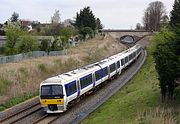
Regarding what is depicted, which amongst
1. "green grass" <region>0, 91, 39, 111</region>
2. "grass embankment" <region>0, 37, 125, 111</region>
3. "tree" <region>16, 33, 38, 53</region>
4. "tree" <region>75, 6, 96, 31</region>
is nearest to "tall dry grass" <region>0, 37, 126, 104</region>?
"grass embankment" <region>0, 37, 125, 111</region>

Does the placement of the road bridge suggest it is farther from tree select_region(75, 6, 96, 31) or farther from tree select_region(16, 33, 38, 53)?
tree select_region(16, 33, 38, 53)

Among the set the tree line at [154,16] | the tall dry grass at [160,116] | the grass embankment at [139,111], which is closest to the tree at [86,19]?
the tree line at [154,16]

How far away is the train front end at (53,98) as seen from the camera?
28.2 meters

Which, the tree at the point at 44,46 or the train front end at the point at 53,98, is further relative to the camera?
the tree at the point at 44,46

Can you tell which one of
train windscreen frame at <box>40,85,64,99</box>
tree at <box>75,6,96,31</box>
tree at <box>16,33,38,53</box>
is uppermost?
tree at <box>75,6,96,31</box>

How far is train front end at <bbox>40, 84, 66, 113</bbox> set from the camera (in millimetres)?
28172

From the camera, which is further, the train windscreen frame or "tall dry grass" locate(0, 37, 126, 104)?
"tall dry grass" locate(0, 37, 126, 104)

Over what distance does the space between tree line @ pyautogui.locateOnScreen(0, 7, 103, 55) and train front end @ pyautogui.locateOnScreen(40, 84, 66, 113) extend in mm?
32435

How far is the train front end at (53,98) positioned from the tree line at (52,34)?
32435 millimetres

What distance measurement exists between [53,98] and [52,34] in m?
71.4

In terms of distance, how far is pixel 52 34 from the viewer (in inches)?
3885

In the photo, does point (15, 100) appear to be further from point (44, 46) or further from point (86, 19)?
point (86, 19)

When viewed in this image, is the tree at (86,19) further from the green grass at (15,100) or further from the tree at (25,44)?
the green grass at (15,100)

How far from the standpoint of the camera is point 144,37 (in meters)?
138
